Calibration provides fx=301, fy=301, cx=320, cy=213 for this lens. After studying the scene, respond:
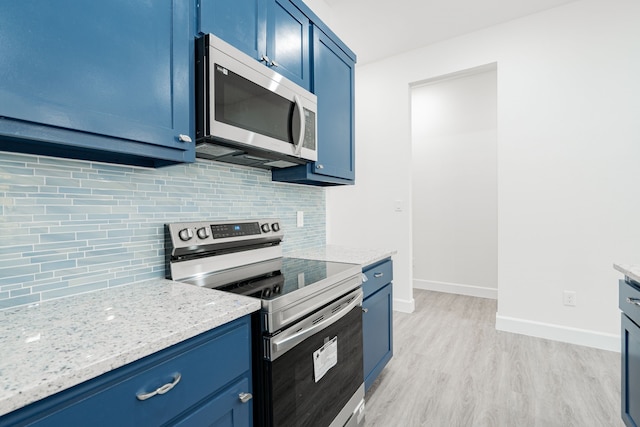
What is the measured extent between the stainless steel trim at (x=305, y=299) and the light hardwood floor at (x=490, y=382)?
86 cm

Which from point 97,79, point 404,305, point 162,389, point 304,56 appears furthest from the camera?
point 404,305

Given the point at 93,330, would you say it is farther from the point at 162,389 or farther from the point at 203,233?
the point at 203,233

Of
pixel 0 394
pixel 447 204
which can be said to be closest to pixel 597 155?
pixel 447 204

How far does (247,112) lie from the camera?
1.32m

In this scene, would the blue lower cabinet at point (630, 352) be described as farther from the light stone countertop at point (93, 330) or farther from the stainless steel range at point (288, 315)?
the light stone countertop at point (93, 330)

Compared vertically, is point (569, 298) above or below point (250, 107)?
below

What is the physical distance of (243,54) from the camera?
4.20 feet

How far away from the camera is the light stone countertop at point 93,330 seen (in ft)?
1.81

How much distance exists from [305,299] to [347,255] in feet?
2.70

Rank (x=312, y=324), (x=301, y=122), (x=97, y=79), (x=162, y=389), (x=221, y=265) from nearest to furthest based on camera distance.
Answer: (x=162, y=389) < (x=97, y=79) < (x=312, y=324) < (x=221, y=265) < (x=301, y=122)

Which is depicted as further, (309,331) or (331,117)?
(331,117)

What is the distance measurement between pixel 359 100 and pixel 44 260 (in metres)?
3.31

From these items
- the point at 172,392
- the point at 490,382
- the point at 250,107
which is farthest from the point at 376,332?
the point at 250,107

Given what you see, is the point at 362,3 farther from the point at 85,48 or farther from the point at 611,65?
the point at 85,48
